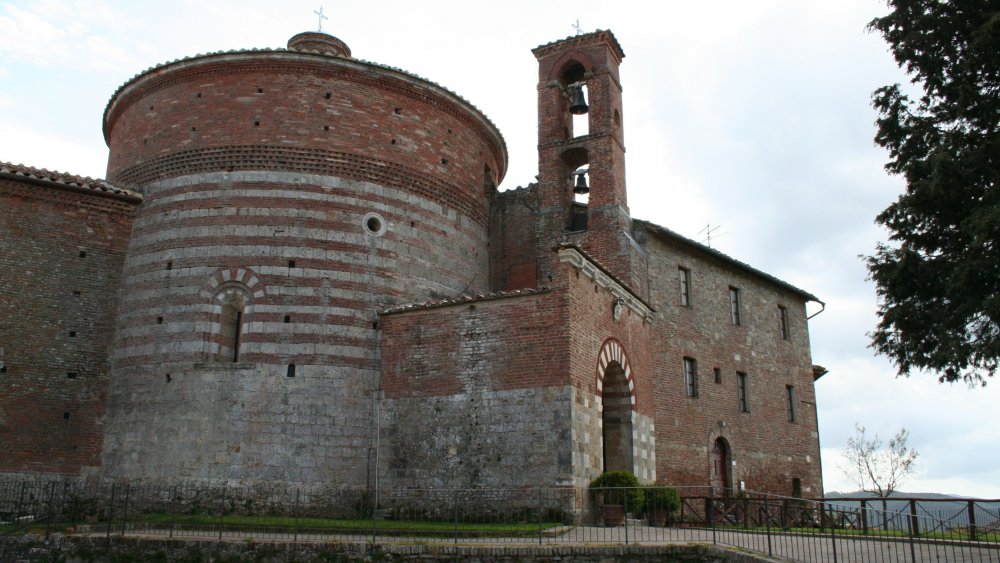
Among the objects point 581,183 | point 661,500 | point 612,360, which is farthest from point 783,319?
point 661,500

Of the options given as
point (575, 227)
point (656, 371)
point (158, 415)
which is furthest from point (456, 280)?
point (158, 415)

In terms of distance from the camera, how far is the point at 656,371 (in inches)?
883

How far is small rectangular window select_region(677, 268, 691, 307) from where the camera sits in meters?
24.4

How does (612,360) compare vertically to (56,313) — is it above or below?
below

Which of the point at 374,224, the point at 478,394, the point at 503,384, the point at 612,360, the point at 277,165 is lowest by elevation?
the point at 478,394

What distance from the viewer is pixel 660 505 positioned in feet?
59.5

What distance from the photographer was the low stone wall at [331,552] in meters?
12.4

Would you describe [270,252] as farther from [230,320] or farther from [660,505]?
[660,505]

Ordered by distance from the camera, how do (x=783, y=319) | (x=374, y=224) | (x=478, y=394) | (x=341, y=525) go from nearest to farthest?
(x=341, y=525) → (x=478, y=394) → (x=374, y=224) → (x=783, y=319)

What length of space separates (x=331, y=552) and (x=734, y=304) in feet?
57.5

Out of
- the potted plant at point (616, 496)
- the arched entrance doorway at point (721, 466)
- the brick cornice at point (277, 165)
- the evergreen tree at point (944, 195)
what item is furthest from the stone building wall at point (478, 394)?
the arched entrance doorway at point (721, 466)

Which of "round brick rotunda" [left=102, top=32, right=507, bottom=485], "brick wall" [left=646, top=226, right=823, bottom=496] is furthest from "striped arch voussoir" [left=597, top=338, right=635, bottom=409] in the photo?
"round brick rotunda" [left=102, top=32, right=507, bottom=485]

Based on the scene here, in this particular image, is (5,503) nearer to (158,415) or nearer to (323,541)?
(158,415)

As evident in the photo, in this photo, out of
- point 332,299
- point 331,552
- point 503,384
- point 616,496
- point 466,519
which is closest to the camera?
point 331,552
